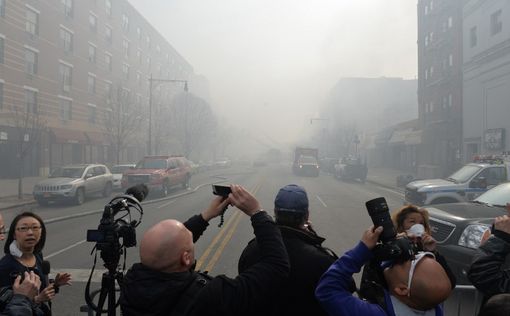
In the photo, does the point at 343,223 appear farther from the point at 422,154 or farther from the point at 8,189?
the point at 422,154

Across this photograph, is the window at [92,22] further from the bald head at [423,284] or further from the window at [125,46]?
the bald head at [423,284]

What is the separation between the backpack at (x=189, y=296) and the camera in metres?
1.77

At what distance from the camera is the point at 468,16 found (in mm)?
26625

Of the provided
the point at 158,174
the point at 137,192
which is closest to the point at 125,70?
the point at 158,174

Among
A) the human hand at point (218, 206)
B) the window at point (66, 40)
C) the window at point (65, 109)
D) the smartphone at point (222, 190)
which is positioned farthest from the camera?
the window at point (65, 109)

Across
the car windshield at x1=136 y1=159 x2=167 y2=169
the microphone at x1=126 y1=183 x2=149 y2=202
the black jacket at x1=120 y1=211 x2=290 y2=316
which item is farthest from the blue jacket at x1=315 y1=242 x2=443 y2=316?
the car windshield at x1=136 y1=159 x2=167 y2=169

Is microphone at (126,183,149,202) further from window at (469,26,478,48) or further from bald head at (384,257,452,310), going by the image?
window at (469,26,478,48)

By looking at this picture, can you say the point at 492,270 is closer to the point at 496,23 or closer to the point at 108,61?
the point at 496,23

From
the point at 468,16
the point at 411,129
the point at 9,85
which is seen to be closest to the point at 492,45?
the point at 468,16

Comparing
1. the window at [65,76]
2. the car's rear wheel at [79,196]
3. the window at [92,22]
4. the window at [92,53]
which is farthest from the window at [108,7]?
the car's rear wheel at [79,196]

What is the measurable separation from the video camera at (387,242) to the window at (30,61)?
31108 mm

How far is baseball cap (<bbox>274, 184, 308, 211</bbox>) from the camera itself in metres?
2.28

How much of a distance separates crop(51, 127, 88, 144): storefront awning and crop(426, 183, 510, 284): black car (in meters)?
30.2

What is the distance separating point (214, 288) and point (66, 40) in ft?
120
